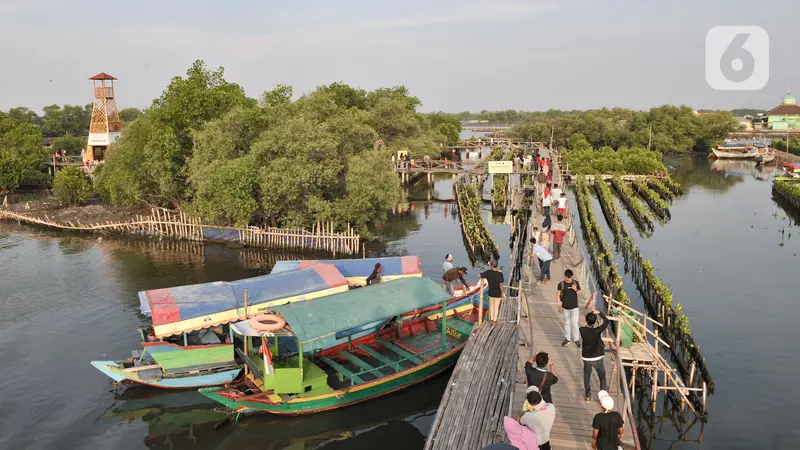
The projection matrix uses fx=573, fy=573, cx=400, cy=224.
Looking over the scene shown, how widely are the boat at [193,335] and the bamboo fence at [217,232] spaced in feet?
48.1

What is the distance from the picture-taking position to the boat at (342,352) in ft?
Answer: 53.2

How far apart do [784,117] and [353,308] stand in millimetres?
147632

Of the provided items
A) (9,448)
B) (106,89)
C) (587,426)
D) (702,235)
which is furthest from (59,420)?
(106,89)

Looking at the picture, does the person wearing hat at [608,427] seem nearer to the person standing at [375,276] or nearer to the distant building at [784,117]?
the person standing at [375,276]

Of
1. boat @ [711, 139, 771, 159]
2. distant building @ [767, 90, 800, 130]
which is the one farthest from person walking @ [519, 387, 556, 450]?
distant building @ [767, 90, 800, 130]

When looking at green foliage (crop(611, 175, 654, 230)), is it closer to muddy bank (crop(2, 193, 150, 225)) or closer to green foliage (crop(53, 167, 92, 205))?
muddy bank (crop(2, 193, 150, 225))

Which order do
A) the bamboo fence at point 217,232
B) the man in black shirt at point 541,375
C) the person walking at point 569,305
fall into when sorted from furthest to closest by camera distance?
the bamboo fence at point 217,232 < the person walking at point 569,305 < the man in black shirt at point 541,375

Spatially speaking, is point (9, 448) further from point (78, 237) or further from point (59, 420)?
point (78, 237)

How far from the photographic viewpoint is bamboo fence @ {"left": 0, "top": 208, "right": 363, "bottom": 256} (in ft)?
113

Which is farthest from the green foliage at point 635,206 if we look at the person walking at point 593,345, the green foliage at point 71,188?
the green foliage at point 71,188

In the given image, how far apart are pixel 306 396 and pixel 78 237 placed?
30715 millimetres

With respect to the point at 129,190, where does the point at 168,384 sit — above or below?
below

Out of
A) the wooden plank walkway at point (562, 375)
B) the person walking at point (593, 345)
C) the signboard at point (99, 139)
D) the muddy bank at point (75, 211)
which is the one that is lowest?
the wooden plank walkway at point (562, 375)

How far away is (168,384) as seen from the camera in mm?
17766
